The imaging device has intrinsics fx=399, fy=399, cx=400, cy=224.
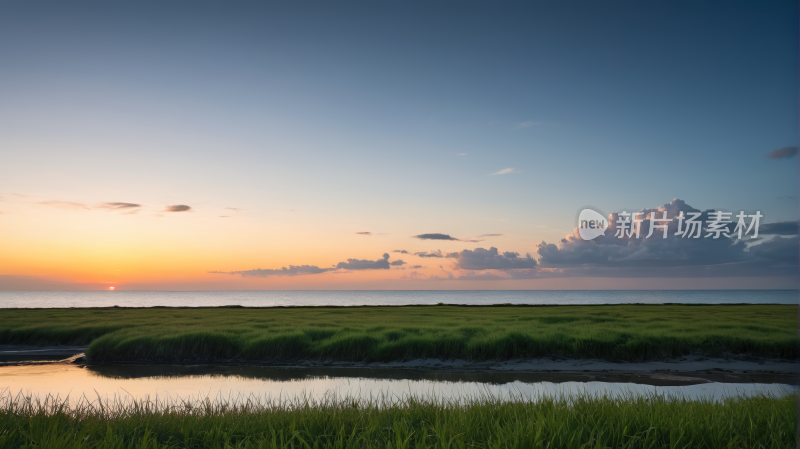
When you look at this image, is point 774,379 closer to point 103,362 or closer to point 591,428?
point 591,428

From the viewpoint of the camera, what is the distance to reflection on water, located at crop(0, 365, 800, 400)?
41.1 ft

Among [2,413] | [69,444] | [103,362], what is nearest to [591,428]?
[69,444]

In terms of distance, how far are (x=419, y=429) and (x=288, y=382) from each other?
10942mm

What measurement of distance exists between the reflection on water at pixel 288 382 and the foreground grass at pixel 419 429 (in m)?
6.35

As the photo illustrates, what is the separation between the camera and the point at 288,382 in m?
14.7

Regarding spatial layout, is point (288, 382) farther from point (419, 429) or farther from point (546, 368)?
point (419, 429)

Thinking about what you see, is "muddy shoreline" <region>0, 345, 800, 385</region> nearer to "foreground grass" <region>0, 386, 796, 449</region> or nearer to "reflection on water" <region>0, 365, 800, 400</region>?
"reflection on water" <region>0, 365, 800, 400</region>

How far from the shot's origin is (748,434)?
4.64 metres

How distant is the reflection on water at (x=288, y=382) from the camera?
41.1 ft

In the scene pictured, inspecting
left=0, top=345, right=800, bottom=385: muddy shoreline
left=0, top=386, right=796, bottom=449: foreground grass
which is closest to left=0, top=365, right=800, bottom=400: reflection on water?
left=0, top=345, right=800, bottom=385: muddy shoreline

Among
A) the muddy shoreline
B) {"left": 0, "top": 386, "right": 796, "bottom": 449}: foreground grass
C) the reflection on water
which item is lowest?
the muddy shoreline

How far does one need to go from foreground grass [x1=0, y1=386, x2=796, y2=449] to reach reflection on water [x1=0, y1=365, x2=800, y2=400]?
6.35 metres

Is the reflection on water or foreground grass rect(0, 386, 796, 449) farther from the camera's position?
the reflection on water

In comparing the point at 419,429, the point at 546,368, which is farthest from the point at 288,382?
the point at 419,429
